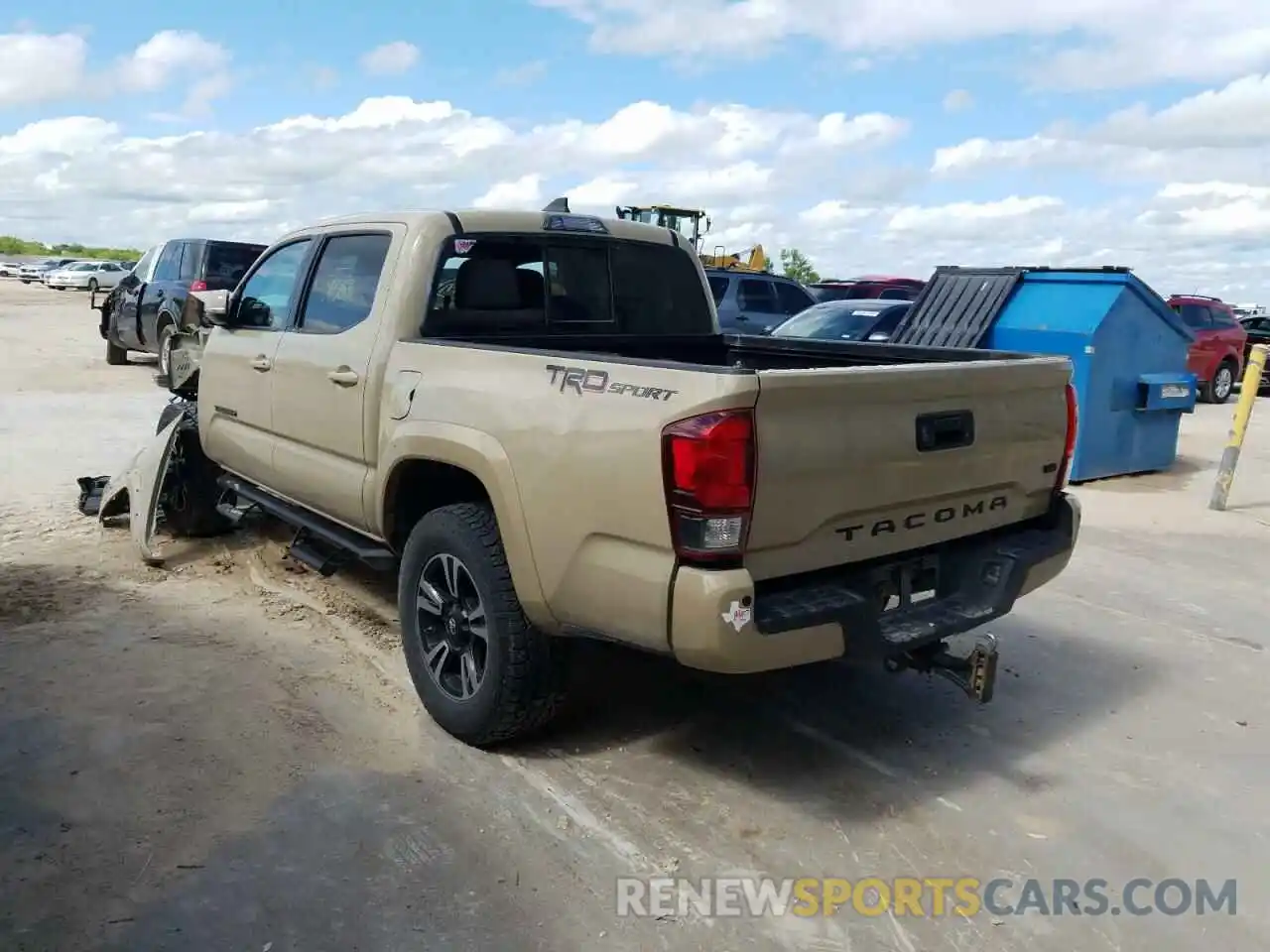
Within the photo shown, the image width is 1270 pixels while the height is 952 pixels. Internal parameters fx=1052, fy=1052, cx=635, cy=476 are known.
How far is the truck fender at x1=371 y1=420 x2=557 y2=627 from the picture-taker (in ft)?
11.3

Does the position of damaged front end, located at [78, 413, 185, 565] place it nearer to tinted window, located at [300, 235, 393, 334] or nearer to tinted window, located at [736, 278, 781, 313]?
tinted window, located at [300, 235, 393, 334]

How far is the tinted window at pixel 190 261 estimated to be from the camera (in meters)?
14.1

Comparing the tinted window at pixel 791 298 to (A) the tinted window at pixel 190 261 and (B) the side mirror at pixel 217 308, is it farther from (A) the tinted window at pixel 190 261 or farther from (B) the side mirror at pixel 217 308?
(B) the side mirror at pixel 217 308

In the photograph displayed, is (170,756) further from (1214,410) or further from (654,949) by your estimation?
(1214,410)

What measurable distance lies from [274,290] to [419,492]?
5.92 ft

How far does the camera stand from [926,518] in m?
3.56

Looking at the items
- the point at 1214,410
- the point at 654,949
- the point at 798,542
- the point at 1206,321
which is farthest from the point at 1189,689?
the point at 1206,321

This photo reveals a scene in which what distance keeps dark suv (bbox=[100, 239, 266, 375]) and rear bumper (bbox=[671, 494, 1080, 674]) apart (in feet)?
38.0

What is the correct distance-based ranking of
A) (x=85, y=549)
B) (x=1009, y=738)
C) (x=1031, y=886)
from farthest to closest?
(x=85, y=549)
(x=1009, y=738)
(x=1031, y=886)

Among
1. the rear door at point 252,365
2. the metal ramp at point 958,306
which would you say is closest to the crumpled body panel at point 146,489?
the rear door at point 252,365

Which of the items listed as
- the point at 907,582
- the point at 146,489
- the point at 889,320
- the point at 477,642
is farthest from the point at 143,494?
the point at 889,320

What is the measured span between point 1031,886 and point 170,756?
115 inches

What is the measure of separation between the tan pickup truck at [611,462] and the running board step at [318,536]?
0.02m

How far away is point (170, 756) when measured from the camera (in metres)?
3.77
